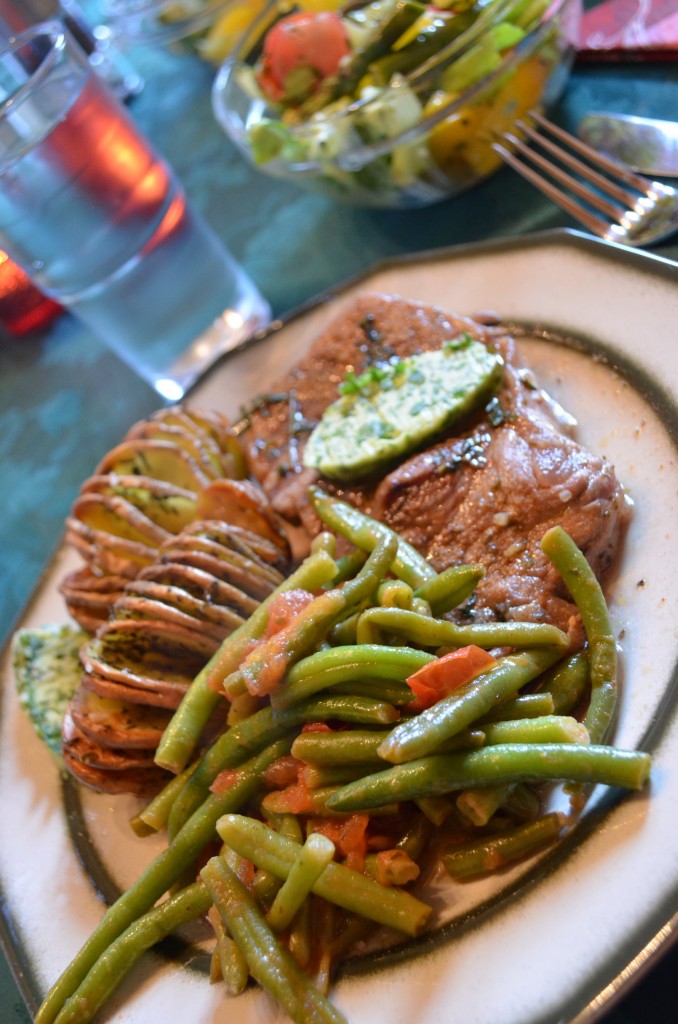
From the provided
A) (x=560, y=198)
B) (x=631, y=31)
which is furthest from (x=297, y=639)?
(x=631, y=31)

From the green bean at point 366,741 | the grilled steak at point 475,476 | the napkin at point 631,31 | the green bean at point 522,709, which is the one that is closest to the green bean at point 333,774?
the green bean at point 366,741

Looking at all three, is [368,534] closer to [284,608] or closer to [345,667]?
[284,608]

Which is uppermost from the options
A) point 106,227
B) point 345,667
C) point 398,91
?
point 106,227

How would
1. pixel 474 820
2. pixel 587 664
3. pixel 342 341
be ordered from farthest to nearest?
pixel 342 341 → pixel 587 664 → pixel 474 820

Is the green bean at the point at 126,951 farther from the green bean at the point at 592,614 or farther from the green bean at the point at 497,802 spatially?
the green bean at the point at 592,614

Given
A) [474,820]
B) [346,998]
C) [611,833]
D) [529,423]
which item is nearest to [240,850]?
[346,998]

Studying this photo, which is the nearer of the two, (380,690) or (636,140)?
(380,690)

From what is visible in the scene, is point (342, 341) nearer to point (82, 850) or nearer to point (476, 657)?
point (476, 657)
